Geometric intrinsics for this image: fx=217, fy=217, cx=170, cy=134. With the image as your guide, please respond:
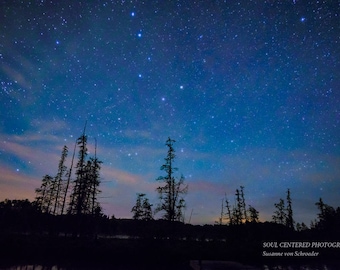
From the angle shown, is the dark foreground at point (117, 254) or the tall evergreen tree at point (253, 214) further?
the tall evergreen tree at point (253, 214)

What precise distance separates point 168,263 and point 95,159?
25454 millimetres

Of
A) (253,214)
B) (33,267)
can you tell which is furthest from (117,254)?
(253,214)

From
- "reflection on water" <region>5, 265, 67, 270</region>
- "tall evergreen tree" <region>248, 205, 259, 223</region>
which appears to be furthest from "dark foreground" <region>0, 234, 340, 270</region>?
"tall evergreen tree" <region>248, 205, 259, 223</region>

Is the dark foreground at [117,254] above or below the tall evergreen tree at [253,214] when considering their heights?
below

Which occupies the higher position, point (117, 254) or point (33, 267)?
point (117, 254)

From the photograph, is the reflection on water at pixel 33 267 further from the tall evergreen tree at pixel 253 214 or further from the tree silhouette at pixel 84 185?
the tall evergreen tree at pixel 253 214

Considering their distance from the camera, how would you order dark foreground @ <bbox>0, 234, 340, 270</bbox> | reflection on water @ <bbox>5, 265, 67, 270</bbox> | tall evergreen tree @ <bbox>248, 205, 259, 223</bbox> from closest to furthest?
1. reflection on water @ <bbox>5, 265, 67, 270</bbox>
2. dark foreground @ <bbox>0, 234, 340, 270</bbox>
3. tall evergreen tree @ <bbox>248, 205, 259, 223</bbox>

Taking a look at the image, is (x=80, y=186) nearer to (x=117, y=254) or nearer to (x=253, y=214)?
(x=117, y=254)

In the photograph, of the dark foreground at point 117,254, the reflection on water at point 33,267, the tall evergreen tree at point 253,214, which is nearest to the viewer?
the reflection on water at point 33,267

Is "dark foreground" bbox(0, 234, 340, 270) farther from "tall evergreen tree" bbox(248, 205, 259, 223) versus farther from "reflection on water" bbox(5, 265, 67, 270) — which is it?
"tall evergreen tree" bbox(248, 205, 259, 223)

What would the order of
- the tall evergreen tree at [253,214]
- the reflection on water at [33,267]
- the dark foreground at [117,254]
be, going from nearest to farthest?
1. the reflection on water at [33,267]
2. the dark foreground at [117,254]
3. the tall evergreen tree at [253,214]

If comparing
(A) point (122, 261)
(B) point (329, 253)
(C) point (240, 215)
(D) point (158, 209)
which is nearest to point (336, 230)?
(B) point (329, 253)

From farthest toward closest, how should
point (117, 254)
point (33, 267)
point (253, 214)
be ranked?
point (253, 214) < point (117, 254) < point (33, 267)

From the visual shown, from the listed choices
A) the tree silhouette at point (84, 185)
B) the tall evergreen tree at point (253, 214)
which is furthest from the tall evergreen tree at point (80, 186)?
the tall evergreen tree at point (253, 214)
